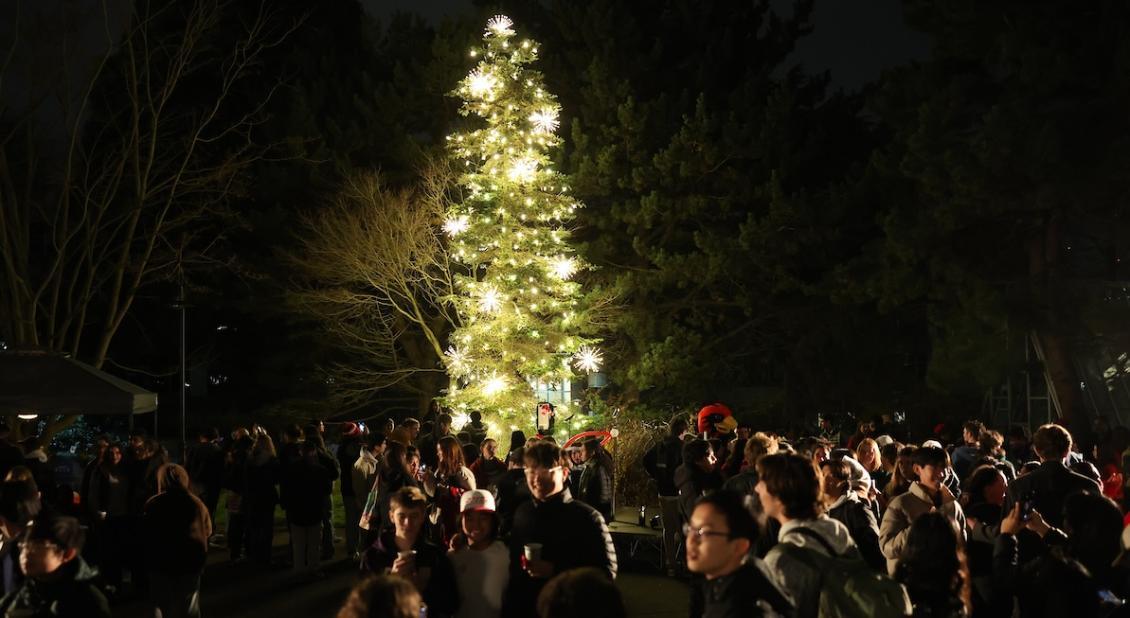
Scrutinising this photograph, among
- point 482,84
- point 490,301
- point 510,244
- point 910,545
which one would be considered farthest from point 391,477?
point 482,84

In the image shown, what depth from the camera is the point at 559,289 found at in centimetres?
2175

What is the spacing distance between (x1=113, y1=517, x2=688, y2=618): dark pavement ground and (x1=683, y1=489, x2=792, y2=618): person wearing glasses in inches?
260

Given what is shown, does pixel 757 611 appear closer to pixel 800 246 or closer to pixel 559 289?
pixel 559 289

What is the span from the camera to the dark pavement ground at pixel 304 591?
10633 millimetres

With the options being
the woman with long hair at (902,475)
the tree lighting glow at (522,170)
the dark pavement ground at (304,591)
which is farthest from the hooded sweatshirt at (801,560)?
the tree lighting glow at (522,170)

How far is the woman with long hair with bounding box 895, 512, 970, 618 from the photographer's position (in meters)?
4.64

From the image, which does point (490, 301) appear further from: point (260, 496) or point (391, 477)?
point (391, 477)

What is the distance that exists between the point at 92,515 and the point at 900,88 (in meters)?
18.6

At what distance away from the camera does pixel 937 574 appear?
4.66 metres

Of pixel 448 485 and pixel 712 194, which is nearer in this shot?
pixel 448 485

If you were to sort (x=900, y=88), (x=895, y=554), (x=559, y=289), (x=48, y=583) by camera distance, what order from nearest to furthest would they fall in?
(x=48, y=583), (x=895, y=554), (x=559, y=289), (x=900, y=88)

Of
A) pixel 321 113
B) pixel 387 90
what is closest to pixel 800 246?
pixel 387 90

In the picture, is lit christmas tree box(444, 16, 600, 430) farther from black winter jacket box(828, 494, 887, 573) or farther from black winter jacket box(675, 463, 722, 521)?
black winter jacket box(828, 494, 887, 573)

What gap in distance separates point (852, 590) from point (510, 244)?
56.8ft
